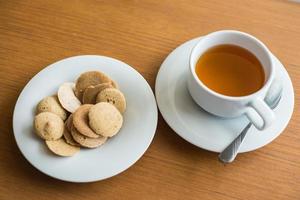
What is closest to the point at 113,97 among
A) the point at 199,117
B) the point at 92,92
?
the point at 92,92

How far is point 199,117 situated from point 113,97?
0.15 metres

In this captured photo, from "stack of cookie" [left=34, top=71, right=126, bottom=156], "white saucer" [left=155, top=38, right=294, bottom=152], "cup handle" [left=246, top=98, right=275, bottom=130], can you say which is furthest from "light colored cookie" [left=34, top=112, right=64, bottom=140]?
"cup handle" [left=246, top=98, right=275, bottom=130]

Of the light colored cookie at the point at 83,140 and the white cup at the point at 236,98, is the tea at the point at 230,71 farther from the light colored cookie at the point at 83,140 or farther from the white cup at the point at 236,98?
the light colored cookie at the point at 83,140

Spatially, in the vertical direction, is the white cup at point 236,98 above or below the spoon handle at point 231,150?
above

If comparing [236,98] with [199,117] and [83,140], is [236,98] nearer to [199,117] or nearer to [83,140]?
[199,117]

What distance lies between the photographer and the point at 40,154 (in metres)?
0.59

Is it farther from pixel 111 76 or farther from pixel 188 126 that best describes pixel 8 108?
pixel 188 126

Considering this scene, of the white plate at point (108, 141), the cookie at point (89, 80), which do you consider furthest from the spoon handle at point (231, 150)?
the cookie at point (89, 80)

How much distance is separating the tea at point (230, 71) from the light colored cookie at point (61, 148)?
0.77 ft

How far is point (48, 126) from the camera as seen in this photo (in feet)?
1.90

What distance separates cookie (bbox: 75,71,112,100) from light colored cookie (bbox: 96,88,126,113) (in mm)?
29

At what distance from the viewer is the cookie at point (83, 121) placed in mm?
575

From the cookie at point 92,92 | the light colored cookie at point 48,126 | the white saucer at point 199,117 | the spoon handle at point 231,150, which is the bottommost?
the spoon handle at point 231,150

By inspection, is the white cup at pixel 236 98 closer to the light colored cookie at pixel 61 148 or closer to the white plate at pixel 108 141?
the white plate at pixel 108 141
